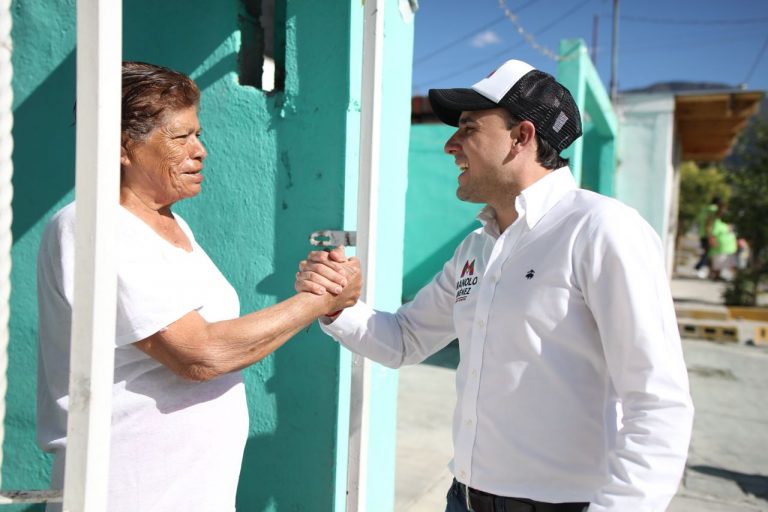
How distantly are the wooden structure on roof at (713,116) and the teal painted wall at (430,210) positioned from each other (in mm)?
5178

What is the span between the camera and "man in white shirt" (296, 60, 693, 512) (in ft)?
4.43

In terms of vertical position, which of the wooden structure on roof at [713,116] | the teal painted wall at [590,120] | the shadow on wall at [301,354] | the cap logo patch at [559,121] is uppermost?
the wooden structure on roof at [713,116]

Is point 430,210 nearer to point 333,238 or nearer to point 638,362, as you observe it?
point 333,238

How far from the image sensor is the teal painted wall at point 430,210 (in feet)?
31.3

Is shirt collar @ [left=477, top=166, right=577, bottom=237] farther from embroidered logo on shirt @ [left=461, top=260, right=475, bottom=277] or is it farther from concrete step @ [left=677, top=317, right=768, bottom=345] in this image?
concrete step @ [left=677, top=317, right=768, bottom=345]

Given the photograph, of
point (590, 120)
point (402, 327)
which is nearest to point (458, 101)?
point (402, 327)

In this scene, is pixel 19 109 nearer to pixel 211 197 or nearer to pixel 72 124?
pixel 72 124

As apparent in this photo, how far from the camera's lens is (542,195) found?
1.69 meters

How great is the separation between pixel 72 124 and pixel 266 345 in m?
1.51

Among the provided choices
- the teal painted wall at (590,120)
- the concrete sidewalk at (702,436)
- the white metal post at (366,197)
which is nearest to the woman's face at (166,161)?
the white metal post at (366,197)

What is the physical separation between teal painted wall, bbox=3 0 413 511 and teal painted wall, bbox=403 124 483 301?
6.89 meters

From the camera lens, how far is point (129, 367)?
1.56m

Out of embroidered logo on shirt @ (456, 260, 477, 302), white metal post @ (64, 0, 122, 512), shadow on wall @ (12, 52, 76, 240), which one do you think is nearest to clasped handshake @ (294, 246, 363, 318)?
embroidered logo on shirt @ (456, 260, 477, 302)

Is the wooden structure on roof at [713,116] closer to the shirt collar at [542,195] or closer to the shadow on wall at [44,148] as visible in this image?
the shirt collar at [542,195]
